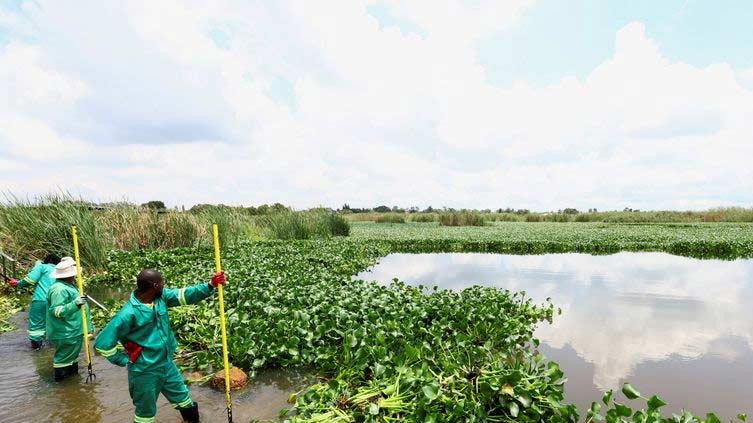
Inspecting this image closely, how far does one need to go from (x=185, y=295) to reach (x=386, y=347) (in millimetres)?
2247

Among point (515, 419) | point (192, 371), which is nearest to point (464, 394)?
point (515, 419)

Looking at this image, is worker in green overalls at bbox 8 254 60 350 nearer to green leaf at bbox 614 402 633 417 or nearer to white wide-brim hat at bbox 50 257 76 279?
white wide-brim hat at bbox 50 257 76 279

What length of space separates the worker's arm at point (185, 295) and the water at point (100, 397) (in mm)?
1149

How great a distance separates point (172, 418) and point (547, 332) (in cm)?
565

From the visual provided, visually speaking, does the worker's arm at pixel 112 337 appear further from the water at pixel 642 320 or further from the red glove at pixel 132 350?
the water at pixel 642 320

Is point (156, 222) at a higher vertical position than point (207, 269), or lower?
higher

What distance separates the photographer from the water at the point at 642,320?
185 inches

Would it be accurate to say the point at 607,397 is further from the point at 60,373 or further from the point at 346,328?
the point at 60,373

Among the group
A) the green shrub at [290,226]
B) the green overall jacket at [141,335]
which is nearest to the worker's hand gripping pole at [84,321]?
the green overall jacket at [141,335]

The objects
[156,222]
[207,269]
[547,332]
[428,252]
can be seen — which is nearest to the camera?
[547,332]

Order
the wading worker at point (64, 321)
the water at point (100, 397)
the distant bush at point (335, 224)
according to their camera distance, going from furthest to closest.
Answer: the distant bush at point (335, 224), the wading worker at point (64, 321), the water at point (100, 397)

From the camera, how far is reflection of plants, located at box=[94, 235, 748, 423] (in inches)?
132

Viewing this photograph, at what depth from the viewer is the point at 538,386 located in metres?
3.49

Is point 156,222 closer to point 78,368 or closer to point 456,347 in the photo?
point 78,368
